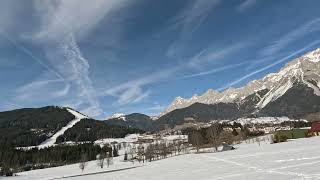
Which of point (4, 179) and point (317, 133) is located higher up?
point (317, 133)

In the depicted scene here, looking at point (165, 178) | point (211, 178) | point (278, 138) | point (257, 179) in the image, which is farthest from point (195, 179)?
point (278, 138)

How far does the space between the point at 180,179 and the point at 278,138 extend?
4903 inches

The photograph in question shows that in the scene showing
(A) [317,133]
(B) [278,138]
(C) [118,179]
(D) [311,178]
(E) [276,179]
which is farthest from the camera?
(A) [317,133]

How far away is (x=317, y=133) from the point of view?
189375 mm

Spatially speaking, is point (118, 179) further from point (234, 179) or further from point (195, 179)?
point (234, 179)

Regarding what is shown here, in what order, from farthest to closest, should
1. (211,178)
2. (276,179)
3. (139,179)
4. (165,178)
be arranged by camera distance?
(139,179) < (165,178) < (211,178) < (276,179)

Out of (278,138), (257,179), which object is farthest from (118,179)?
(278,138)

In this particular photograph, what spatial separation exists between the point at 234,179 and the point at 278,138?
429 ft

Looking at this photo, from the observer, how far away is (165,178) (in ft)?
193

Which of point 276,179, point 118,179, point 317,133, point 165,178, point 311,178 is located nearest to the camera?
point 311,178

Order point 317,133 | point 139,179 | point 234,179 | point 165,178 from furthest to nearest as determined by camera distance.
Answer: point 317,133
point 139,179
point 165,178
point 234,179

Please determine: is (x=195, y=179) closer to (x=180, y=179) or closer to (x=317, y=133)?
(x=180, y=179)

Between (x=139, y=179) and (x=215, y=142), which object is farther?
(x=215, y=142)

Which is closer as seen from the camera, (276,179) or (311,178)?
(311,178)
